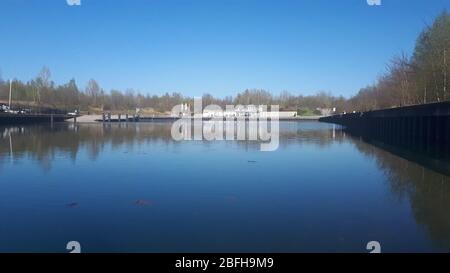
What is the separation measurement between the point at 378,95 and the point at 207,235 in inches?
2501

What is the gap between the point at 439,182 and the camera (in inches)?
547

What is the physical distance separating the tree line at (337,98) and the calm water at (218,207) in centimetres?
2255

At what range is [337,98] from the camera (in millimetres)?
162625

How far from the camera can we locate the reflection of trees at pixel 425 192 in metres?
8.49

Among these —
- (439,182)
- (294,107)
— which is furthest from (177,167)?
(294,107)

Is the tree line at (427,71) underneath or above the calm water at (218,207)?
above

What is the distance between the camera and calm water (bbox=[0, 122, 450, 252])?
24.4 ft

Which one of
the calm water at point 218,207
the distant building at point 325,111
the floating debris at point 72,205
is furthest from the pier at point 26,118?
the distant building at point 325,111

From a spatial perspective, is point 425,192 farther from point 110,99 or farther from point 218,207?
point 110,99

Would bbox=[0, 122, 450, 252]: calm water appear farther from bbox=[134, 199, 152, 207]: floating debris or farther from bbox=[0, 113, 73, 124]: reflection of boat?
bbox=[0, 113, 73, 124]: reflection of boat

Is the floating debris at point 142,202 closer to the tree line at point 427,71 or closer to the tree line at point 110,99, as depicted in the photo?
the tree line at point 427,71

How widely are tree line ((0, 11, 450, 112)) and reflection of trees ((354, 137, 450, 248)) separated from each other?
20.1 metres

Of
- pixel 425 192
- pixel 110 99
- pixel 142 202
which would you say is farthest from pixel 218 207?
pixel 110 99
